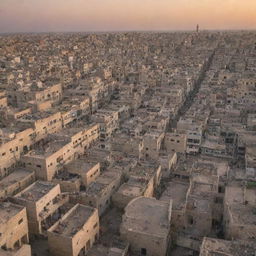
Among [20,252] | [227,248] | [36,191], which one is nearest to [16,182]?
[36,191]

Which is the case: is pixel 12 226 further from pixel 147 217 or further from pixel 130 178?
pixel 130 178

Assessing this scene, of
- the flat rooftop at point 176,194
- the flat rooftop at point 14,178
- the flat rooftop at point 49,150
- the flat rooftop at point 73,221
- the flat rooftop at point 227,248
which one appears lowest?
the flat rooftop at point 176,194

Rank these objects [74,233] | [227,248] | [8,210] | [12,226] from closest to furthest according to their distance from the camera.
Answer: [227,248], [74,233], [12,226], [8,210]

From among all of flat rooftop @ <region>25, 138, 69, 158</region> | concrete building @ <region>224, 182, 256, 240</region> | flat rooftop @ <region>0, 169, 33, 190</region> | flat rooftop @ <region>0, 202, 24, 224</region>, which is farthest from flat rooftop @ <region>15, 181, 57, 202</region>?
concrete building @ <region>224, 182, 256, 240</region>

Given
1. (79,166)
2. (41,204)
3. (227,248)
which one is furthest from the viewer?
(79,166)

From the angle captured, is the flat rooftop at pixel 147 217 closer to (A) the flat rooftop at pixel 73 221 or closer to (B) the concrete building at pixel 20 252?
(A) the flat rooftop at pixel 73 221

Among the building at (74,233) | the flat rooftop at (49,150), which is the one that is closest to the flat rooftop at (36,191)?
the building at (74,233)
